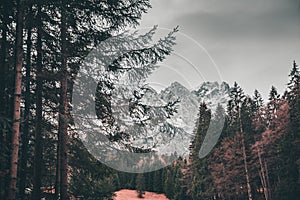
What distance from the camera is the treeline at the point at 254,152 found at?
1296 inches

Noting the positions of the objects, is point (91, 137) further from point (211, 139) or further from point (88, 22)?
point (211, 139)

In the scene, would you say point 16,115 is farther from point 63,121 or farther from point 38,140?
point 38,140

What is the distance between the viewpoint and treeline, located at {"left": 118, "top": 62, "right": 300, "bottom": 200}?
32.9 m

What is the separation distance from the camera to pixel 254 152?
118 ft

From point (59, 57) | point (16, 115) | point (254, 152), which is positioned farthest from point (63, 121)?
point (254, 152)

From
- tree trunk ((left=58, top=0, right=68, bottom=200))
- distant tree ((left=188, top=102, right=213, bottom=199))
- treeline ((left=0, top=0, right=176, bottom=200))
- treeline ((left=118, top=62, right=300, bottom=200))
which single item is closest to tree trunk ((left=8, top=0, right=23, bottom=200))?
treeline ((left=0, top=0, right=176, bottom=200))

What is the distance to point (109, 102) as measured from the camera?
455 inches

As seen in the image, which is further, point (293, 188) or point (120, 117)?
point (293, 188)

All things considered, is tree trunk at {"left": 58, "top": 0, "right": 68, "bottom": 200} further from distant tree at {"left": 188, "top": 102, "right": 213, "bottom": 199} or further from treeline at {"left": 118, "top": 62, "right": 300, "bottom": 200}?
distant tree at {"left": 188, "top": 102, "right": 213, "bottom": 199}

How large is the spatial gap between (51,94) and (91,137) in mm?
2159

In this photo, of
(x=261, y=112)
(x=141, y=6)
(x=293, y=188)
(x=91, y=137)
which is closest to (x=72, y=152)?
(x=91, y=137)

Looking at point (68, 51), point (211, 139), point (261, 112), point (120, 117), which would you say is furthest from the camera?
point (211, 139)

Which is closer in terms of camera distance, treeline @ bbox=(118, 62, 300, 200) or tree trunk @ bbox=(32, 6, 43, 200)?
tree trunk @ bbox=(32, 6, 43, 200)

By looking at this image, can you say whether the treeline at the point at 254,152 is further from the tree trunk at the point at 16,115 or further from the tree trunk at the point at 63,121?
the tree trunk at the point at 16,115
